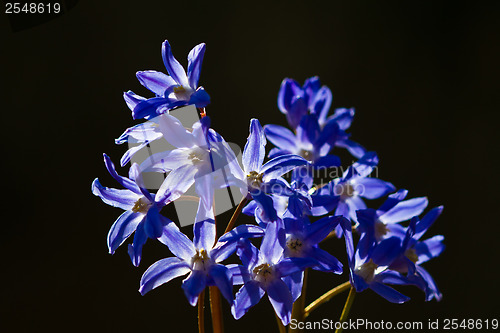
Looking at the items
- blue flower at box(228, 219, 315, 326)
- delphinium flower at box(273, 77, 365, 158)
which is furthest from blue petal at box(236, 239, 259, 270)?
delphinium flower at box(273, 77, 365, 158)

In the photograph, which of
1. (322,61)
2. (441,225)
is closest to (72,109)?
(322,61)

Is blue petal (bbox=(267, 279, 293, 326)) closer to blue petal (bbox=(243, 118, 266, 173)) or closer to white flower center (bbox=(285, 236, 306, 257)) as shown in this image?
white flower center (bbox=(285, 236, 306, 257))

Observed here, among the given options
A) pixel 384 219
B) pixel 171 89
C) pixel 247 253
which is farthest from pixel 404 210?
pixel 171 89

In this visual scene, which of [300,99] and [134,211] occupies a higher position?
[300,99]

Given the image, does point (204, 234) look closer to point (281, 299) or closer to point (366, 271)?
point (281, 299)

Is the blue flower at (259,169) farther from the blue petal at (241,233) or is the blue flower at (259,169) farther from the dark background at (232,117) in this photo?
the dark background at (232,117)

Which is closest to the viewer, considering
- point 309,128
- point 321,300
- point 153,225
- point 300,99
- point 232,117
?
point 153,225

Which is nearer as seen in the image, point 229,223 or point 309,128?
point 229,223
